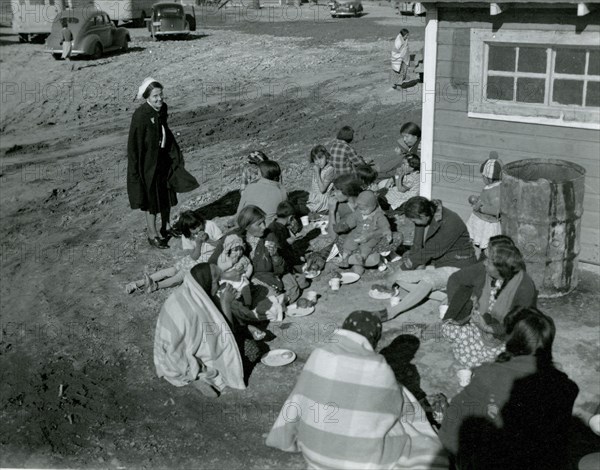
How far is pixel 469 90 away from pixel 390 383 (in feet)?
17.5

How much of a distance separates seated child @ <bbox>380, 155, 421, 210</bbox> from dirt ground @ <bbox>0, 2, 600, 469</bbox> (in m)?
2.09

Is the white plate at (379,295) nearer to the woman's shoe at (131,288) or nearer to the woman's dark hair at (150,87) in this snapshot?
the woman's shoe at (131,288)

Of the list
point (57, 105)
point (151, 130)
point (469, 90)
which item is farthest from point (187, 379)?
point (57, 105)

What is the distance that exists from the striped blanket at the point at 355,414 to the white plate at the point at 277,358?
1947 mm

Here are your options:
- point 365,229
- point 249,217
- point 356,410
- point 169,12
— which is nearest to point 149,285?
point 249,217

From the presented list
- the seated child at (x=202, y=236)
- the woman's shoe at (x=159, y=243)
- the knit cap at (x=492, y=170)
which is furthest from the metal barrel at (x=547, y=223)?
the woman's shoe at (x=159, y=243)

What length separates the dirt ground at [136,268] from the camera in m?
6.06

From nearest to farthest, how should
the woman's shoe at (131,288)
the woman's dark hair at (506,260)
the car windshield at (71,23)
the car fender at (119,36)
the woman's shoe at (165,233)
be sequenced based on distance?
the woman's dark hair at (506,260) < the woman's shoe at (131,288) < the woman's shoe at (165,233) < the car windshield at (71,23) < the car fender at (119,36)

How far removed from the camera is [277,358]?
6.91m

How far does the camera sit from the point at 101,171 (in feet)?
46.6

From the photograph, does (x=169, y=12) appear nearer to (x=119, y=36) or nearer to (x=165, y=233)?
(x=119, y=36)

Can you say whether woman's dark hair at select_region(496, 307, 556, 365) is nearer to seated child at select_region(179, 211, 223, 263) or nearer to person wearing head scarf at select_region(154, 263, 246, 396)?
person wearing head scarf at select_region(154, 263, 246, 396)

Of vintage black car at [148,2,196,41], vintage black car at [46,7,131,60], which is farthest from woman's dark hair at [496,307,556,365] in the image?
vintage black car at [148,2,196,41]

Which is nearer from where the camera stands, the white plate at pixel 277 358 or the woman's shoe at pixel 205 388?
the woman's shoe at pixel 205 388
